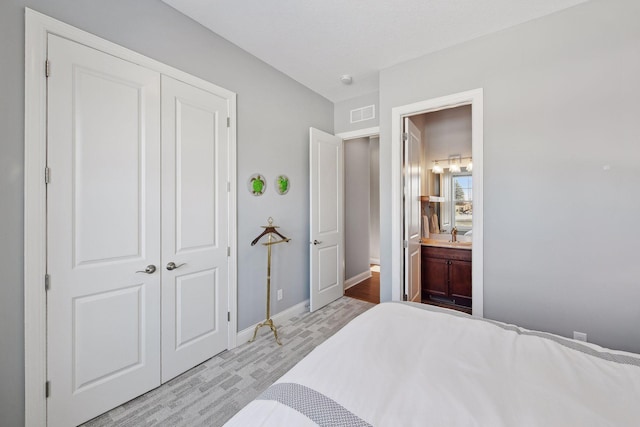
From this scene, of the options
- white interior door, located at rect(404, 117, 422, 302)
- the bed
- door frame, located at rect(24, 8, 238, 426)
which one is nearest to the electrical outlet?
the bed

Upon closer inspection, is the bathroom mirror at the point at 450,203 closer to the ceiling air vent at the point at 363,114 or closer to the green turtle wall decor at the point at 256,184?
the ceiling air vent at the point at 363,114

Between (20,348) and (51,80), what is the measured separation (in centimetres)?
149

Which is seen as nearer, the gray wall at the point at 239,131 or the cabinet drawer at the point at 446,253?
the gray wall at the point at 239,131

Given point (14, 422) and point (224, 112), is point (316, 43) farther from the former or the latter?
point (14, 422)

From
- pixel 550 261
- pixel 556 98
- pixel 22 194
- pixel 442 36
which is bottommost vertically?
pixel 550 261

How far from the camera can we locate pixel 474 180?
2.32m

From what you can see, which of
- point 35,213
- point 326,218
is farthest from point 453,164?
point 35,213

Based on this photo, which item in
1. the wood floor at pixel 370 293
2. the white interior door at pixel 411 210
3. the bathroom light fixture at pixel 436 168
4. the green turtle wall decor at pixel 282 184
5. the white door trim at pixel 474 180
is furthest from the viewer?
the bathroom light fixture at pixel 436 168

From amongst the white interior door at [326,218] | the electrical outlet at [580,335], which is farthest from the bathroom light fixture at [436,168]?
the electrical outlet at [580,335]

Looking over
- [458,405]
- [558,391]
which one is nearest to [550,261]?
[558,391]

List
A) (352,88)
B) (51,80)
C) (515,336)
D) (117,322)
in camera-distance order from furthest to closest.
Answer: (352,88), (117,322), (51,80), (515,336)

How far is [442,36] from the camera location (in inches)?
89.4

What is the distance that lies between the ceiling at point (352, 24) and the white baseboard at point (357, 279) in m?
3.18

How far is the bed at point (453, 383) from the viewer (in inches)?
31.2
